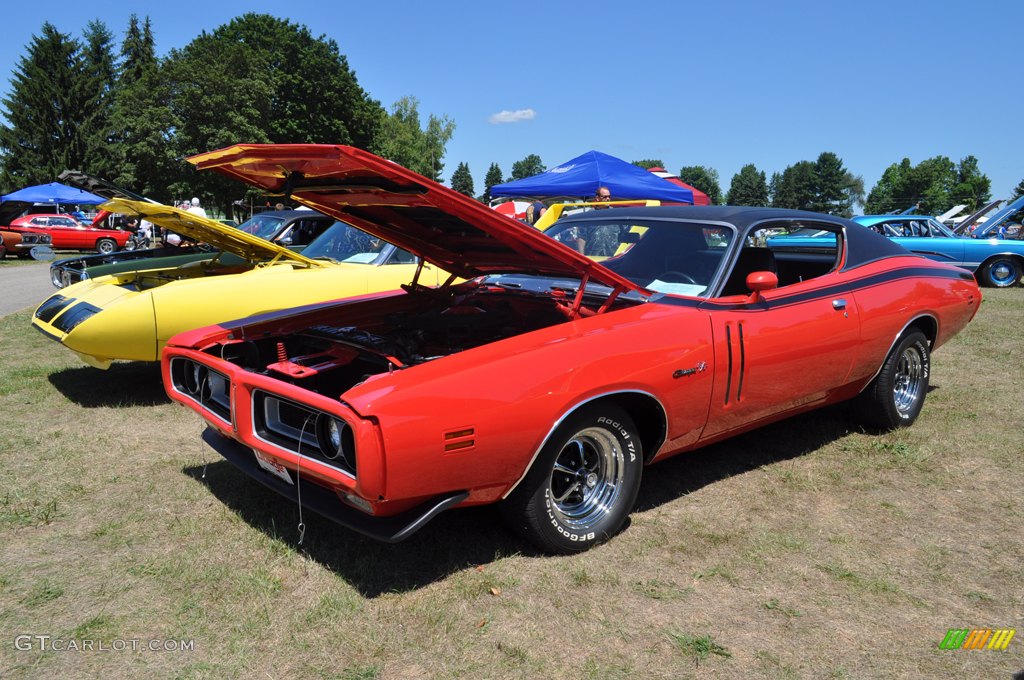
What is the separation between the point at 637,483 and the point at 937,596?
1.20 m

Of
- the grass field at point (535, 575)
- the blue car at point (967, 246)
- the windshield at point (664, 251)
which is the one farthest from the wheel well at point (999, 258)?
the windshield at point (664, 251)

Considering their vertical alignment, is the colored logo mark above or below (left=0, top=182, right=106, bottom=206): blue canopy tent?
below

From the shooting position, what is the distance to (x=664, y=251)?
12.4 feet

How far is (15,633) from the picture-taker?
95.4 inches

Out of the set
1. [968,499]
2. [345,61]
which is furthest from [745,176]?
[968,499]

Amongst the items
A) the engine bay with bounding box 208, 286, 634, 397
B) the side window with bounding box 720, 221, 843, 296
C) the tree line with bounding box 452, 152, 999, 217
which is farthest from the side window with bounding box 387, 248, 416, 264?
the tree line with bounding box 452, 152, 999, 217

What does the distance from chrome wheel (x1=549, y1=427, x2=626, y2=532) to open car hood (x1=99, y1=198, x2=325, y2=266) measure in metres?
3.63

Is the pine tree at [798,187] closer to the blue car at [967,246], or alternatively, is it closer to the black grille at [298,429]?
the blue car at [967,246]

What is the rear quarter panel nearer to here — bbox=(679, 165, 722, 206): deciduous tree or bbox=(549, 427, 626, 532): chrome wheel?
bbox=(549, 427, 626, 532): chrome wheel

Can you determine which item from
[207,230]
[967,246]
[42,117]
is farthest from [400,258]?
[42,117]

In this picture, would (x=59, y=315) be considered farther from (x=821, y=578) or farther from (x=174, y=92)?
(x=174, y=92)

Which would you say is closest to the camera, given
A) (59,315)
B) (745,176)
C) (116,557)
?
(116,557)

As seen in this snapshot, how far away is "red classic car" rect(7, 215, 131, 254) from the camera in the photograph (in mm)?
21734

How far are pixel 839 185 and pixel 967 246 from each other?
113753 mm
